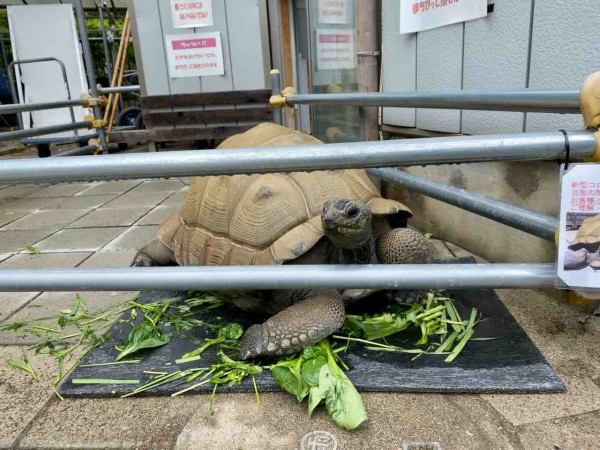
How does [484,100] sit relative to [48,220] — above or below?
above

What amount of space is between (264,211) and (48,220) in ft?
10.9

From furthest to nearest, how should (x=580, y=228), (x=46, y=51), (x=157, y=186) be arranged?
(x=46, y=51)
(x=157, y=186)
(x=580, y=228)

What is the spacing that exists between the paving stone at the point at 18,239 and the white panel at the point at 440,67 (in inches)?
126

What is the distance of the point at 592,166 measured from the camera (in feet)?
3.75

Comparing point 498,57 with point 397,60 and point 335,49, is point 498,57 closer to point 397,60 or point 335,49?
point 397,60

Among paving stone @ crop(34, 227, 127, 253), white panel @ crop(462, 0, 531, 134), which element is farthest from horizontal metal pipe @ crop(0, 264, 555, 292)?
paving stone @ crop(34, 227, 127, 253)

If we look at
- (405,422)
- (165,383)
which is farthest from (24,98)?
(405,422)

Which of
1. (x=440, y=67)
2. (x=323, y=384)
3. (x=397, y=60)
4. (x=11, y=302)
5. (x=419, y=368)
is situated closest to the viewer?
(x=323, y=384)

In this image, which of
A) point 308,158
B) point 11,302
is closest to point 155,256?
point 11,302

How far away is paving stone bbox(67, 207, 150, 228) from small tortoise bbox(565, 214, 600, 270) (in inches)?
149

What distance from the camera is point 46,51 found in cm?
940

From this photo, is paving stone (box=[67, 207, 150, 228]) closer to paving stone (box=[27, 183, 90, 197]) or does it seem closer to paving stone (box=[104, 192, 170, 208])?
paving stone (box=[104, 192, 170, 208])

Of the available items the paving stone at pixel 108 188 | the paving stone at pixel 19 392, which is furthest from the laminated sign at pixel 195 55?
the paving stone at pixel 19 392

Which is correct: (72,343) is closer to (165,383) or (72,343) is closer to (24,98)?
(165,383)
